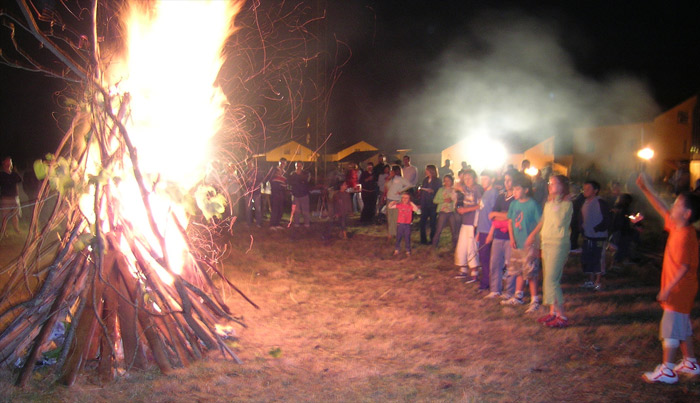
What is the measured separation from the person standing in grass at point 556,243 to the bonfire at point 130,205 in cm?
381

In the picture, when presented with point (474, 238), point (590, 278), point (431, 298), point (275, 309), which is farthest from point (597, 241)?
point (275, 309)

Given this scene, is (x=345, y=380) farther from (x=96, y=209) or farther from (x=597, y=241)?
(x=597, y=241)

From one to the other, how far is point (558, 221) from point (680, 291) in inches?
62.8

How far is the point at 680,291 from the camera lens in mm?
4395

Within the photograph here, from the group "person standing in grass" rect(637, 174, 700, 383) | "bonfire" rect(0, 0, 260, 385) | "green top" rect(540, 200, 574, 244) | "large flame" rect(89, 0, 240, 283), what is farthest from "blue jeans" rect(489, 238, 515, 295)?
"large flame" rect(89, 0, 240, 283)

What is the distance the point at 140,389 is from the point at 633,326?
550 cm

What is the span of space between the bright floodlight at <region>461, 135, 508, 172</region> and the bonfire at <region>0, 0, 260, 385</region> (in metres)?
35.7

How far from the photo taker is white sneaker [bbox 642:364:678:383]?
4329 millimetres

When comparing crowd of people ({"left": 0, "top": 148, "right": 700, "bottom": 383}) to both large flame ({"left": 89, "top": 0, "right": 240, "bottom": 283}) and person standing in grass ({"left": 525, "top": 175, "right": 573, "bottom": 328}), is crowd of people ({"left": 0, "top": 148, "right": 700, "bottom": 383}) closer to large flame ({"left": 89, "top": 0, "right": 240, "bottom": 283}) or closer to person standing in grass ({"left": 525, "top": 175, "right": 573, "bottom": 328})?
person standing in grass ({"left": 525, "top": 175, "right": 573, "bottom": 328})

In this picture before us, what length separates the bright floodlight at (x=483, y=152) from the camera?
130ft

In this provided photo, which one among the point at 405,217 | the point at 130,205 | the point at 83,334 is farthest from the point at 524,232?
the point at 83,334

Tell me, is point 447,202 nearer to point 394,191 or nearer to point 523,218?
point 394,191

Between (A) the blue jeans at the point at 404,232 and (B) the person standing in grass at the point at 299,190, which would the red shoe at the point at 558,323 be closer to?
(A) the blue jeans at the point at 404,232

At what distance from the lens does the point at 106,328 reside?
459cm
